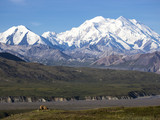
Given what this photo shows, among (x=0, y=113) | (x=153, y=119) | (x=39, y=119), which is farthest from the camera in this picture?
(x=0, y=113)

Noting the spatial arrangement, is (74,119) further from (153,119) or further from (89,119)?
(153,119)

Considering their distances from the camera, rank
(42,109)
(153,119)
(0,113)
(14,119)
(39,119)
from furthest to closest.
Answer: (0,113) < (42,109) < (14,119) < (39,119) < (153,119)

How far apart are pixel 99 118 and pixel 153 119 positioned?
11.7m

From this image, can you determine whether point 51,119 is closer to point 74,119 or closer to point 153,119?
point 74,119

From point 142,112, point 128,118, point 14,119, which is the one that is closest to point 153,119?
point 128,118

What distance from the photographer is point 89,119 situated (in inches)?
3376

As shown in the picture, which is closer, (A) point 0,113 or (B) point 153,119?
(B) point 153,119

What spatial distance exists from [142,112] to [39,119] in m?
27.6

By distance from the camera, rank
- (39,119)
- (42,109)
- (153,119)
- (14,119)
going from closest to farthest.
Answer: (153,119) < (39,119) < (14,119) < (42,109)

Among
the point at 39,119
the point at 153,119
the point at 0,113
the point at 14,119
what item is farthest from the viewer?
Result: the point at 0,113

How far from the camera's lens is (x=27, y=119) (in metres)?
90.3

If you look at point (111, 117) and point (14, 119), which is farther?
point (14, 119)

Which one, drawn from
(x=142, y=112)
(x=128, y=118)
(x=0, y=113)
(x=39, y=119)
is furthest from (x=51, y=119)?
(x=0, y=113)

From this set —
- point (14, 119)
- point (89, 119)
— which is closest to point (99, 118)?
point (89, 119)
